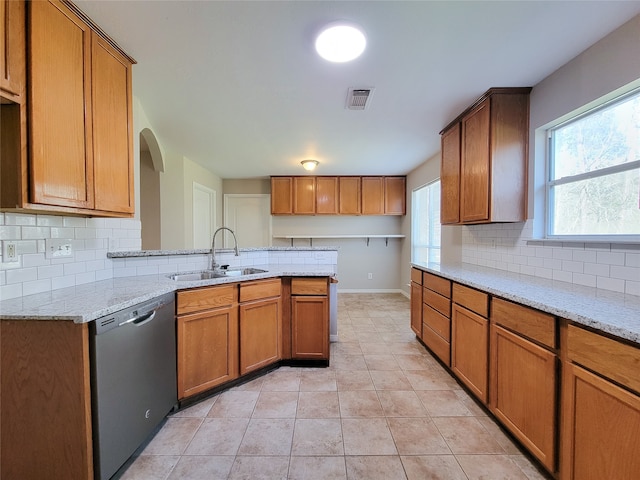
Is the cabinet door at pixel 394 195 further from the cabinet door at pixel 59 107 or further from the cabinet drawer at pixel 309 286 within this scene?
the cabinet door at pixel 59 107

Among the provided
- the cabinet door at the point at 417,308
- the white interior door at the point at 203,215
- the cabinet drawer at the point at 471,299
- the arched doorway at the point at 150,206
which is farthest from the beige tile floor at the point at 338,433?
the white interior door at the point at 203,215

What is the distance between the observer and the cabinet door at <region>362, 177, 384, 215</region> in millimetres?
5062

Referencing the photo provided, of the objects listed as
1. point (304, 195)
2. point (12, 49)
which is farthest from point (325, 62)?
point (304, 195)

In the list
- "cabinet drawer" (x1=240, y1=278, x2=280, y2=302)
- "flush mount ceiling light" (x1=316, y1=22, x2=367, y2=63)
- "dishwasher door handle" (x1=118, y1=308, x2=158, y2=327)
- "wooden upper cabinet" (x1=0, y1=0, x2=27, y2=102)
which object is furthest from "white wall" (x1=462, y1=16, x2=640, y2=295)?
"wooden upper cabinet" (x1=0, y1=0, x2=27, y2=102)

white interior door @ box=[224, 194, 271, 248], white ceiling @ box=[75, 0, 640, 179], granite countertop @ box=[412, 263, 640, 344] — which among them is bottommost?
granite countertop @ box=[412, 263, 640, 344]

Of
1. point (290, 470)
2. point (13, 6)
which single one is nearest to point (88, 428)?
point (290, 470)

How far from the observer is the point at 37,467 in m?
1.17

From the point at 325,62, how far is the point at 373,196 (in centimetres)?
346

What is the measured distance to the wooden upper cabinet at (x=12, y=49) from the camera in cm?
115

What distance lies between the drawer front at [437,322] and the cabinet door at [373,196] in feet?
8.56

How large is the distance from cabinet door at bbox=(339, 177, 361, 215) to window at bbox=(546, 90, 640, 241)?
317 cm

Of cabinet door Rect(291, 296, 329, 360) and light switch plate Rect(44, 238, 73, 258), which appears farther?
cabinet door Rect(291, 296, 329, 360)

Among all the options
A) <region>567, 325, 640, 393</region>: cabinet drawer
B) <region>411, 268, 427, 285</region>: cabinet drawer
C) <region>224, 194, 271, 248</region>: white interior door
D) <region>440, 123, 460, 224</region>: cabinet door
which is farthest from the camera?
<region>224, 194, 271, 248</region>: white interior door

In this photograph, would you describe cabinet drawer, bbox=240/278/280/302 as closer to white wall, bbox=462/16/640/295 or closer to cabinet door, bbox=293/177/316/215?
white wall, bbox=462/16/640/295
